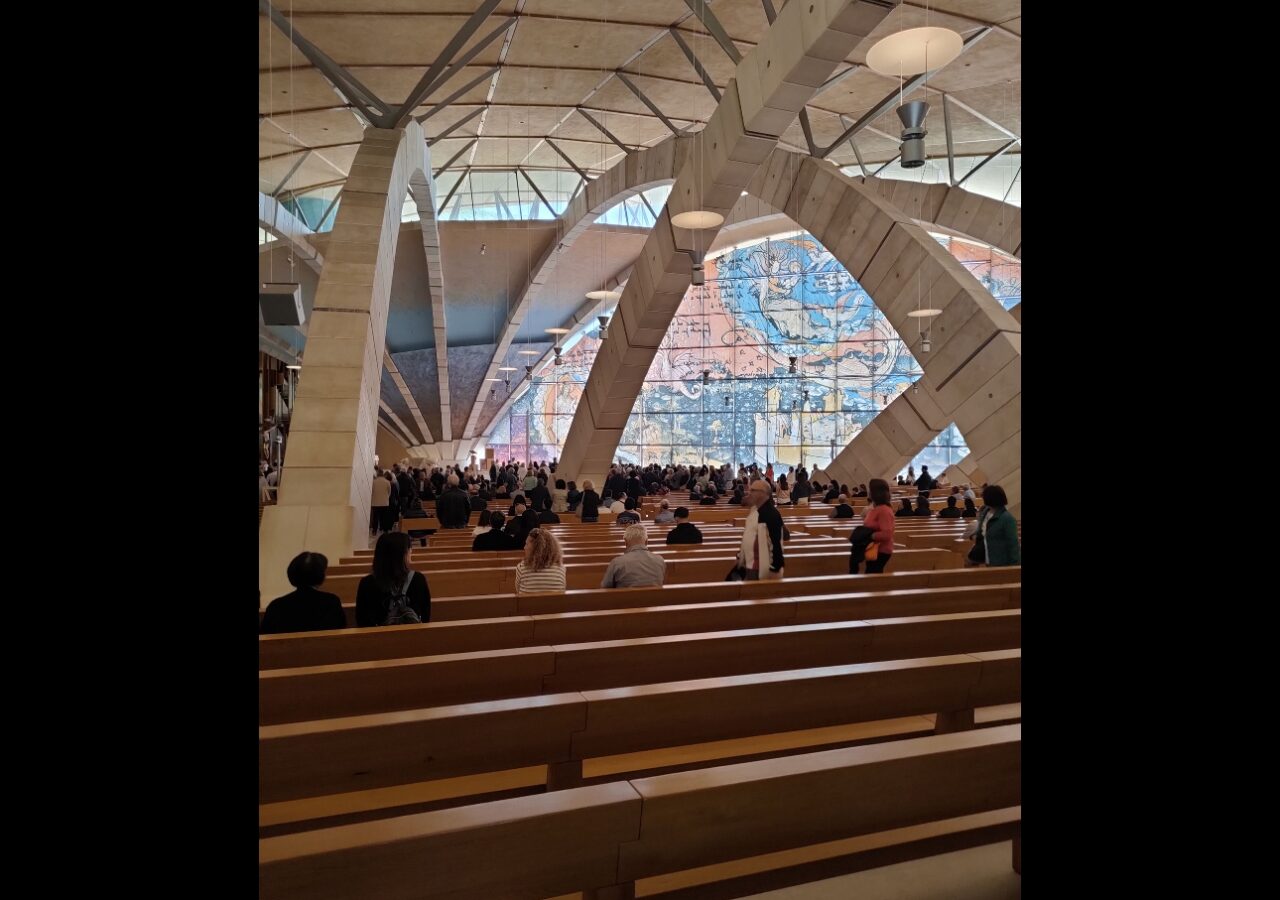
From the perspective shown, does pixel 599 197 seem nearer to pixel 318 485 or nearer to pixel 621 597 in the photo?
pixel 318 485

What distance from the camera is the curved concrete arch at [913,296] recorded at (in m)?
11.9

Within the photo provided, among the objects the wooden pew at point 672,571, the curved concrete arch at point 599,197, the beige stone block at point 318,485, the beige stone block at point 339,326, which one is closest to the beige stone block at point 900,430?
the curved concrete arch at point 599,197

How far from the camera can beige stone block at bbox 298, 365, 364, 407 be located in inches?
369

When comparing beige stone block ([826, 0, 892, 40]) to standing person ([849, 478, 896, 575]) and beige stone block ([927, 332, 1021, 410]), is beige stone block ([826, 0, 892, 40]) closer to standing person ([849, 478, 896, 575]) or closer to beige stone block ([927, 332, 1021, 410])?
standing person ([849, 478, 896, 575])

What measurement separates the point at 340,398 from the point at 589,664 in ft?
23.5

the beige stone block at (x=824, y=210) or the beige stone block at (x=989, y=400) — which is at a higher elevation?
the beige stone block at (x=824, y=210)

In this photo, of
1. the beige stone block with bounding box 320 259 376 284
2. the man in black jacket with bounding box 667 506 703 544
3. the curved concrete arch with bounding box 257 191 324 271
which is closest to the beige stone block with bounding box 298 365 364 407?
the beige stone block with bounding box 320 259 376 284

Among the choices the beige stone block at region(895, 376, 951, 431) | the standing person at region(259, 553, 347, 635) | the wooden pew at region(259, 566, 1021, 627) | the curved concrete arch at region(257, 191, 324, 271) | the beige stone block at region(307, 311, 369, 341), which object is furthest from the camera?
the curved concrete arch at region(257, 191, 324, 271)

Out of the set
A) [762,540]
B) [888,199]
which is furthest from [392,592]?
[888,199]

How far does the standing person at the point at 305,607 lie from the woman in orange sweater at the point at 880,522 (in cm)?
416

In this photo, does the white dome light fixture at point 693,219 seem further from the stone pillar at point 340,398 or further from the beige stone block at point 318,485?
the beige stone block at point 318,485

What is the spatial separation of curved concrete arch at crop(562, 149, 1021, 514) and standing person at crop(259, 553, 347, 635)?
754 centimetres
